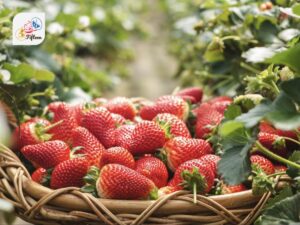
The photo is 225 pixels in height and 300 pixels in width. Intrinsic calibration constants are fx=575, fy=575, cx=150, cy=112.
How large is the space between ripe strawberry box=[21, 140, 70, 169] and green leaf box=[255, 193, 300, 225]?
0.46 metres

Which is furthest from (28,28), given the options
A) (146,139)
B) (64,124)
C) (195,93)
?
(195,93)

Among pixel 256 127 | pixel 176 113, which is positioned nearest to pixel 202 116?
pixel 176 113

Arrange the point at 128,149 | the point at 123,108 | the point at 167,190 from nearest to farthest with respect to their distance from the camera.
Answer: the point at 167,190, the point at 128,149, the point at 123,108

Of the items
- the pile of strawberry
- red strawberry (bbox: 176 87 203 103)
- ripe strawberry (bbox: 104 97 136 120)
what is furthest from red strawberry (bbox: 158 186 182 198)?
red strawberry (bbox: 176 87 203 103)

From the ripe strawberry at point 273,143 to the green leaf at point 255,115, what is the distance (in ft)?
0.85

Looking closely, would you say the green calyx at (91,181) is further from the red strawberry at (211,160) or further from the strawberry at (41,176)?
the red strawberry at (211,160)

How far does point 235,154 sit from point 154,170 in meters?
0.22

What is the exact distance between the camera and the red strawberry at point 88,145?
120 cm

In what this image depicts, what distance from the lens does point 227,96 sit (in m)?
1.62

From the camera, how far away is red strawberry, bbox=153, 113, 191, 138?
4.14 feet

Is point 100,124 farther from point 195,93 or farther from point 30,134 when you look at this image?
point 195,93

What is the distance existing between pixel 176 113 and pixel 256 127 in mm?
489

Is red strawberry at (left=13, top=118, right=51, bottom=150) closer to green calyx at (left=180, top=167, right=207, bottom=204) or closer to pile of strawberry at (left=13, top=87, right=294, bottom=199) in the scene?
pile of strawberry at (left=13, top=87, right=294, bottom=199)

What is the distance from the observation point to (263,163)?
3.68 feet
